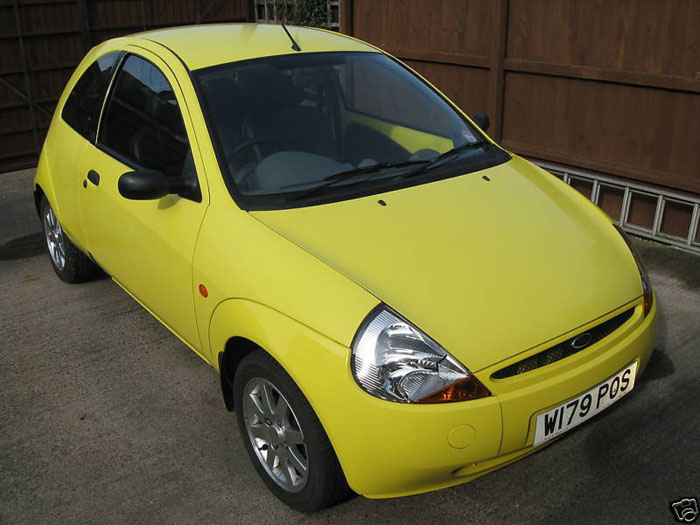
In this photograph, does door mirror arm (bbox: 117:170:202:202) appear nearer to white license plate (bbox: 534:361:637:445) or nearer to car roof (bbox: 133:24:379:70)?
car roof (bbox: 133:24:379:70)

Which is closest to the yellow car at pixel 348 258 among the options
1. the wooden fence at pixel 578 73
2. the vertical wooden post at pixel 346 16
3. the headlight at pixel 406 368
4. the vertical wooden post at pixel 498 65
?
the headlight at pixel 406 368

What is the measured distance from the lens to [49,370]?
13.9ft

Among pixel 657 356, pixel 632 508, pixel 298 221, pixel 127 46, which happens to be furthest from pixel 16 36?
pixel 632 508

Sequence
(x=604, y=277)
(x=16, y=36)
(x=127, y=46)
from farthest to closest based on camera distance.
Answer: (x=16, y=36), (x=127, y=46), (x=604, y=277)

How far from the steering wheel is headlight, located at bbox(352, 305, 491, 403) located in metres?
1.15

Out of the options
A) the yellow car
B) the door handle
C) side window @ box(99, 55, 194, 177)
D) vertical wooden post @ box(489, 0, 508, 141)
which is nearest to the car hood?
the yellow car

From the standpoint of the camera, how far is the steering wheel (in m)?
3.44

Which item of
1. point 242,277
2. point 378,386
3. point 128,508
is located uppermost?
point 242,277

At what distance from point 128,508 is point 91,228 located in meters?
1.74

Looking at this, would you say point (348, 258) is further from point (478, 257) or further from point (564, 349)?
point (564, 349)

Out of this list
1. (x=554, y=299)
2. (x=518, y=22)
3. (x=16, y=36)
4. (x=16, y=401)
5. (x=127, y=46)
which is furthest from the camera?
(x=16, y=36)

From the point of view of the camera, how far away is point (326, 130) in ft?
12.0

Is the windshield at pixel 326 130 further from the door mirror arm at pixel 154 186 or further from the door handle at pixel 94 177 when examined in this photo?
the door handle at pixel 94 177

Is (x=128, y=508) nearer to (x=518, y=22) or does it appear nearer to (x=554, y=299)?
(x=554, y=299)
